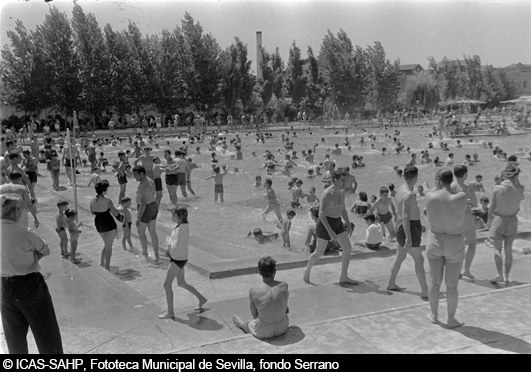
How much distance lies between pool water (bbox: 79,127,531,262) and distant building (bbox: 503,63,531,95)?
1880 inches

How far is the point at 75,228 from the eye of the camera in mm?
7914

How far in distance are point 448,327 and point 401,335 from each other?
0.52 meters

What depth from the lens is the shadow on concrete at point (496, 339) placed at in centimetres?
451

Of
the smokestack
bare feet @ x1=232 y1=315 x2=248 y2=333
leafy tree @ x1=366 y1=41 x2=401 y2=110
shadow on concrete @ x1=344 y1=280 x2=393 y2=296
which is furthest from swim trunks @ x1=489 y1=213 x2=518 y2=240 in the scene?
leafy tree @ x1=366 y1=41 x2=401 y2=110

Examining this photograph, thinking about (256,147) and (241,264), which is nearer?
(241,264)

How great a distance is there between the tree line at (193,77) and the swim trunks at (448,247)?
3486 cm

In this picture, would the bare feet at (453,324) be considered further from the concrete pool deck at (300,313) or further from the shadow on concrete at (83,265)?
the shadow on concrete at (83,265)

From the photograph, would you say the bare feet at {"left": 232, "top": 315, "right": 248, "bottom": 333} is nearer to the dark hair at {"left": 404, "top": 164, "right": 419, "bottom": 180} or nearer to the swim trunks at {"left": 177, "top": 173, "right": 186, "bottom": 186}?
the dark hair at {"left": 404, "top": 164, "right": 419, "bottom": 180}

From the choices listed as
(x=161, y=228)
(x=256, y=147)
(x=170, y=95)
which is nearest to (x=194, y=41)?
(x=170, y=95)

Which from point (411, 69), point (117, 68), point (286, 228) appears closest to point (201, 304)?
point (286, 228)

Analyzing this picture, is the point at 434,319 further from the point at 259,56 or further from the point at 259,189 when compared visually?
the point at 259,56

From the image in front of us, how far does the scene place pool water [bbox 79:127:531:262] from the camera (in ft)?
34.9

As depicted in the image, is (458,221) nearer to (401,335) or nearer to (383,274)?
(401,335)

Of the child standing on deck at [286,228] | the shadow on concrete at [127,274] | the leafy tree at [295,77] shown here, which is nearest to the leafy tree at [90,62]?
the leafy tree at [295,77]
